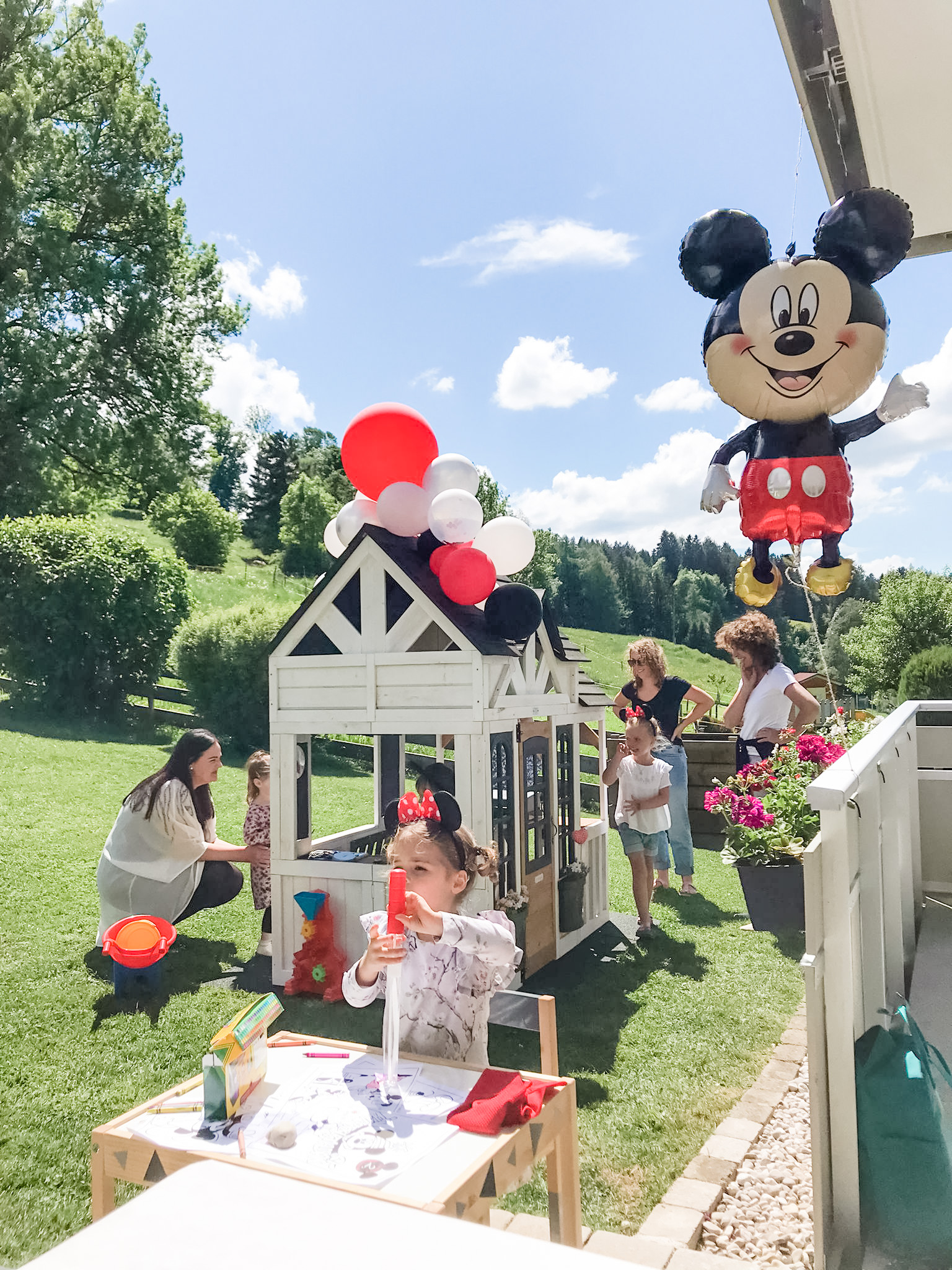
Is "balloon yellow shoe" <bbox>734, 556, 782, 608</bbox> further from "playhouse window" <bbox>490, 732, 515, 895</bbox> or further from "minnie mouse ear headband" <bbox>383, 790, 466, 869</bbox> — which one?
"playhouse window" <bbox>490, 732, 515, 895</bbox>

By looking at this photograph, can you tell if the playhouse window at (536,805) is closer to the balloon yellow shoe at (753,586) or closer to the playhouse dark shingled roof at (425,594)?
the playhouse dark shingled roof at (425,594)

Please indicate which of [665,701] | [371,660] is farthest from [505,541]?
[665,701]

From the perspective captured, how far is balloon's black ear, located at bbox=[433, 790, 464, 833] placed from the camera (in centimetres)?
207

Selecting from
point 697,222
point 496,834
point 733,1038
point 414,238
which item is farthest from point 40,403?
point 733,1038

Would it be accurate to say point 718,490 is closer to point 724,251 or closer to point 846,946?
point 724,251

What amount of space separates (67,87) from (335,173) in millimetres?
2253

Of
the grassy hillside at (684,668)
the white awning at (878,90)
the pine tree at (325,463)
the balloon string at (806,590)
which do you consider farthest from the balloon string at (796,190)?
the pine tree at (325,463)

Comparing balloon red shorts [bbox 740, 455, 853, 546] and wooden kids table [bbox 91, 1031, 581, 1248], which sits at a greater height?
balloon red shorts [bbox 740, 455, 853, 546]

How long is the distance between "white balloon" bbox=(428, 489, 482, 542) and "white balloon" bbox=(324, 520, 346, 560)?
23.7 inches

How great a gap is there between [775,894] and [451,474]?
6.00ft

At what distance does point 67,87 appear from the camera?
19.7 ft

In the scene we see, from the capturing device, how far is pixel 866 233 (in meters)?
1.81

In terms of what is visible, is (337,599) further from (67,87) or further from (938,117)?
(67,87)

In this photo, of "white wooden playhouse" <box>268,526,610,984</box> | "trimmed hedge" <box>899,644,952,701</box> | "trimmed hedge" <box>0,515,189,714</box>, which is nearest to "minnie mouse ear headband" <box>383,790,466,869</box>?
"white wooden playhouse" <box>268,526,610,984</box>
